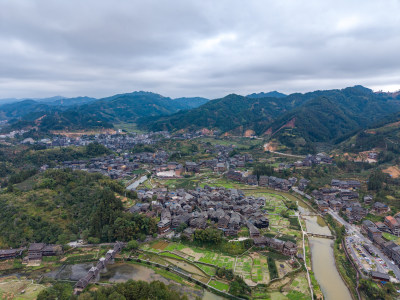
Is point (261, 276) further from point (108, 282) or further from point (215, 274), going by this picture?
point (108, 282)

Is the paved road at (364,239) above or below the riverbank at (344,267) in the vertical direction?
above

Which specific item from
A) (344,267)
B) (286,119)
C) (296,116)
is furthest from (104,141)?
(344,267)

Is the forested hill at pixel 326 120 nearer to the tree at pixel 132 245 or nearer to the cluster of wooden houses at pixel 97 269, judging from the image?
the tree at pixel 132 245

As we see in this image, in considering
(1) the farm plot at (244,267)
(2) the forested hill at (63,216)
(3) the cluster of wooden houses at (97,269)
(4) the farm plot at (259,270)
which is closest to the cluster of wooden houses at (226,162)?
(2) the forested hill at (63,216)

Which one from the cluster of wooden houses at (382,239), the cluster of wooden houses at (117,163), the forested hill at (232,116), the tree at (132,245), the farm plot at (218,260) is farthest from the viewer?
the forested hill at (232,116)

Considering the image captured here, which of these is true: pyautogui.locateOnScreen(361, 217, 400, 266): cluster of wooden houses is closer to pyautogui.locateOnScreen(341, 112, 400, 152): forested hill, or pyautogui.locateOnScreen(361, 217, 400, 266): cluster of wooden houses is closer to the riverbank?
the riverbank

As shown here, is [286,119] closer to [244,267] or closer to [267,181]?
[267,181]
